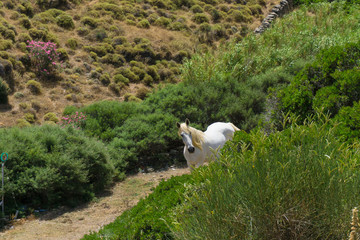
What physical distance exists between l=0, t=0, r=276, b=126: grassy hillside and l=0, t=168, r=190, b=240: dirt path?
5715mm

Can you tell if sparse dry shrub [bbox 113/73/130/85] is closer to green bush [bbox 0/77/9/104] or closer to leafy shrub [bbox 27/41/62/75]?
leafy shrub [bbox 27/41/62/75]

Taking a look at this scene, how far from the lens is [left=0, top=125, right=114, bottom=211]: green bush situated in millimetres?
7379

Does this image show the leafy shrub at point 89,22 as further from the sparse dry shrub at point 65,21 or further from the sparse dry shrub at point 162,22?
the sparse dry shrub at point 162,22

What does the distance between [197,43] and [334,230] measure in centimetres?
1923

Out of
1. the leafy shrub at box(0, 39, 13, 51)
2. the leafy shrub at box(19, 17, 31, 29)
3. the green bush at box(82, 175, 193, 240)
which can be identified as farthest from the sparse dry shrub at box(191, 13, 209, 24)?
the green bush at box(82, 175, 193, 240)

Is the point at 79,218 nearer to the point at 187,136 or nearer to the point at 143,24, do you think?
the point at 187,136

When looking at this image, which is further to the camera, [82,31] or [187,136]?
[82,31]

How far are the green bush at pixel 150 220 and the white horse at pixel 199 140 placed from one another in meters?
1.36

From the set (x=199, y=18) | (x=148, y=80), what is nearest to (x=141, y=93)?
(x=148, y=80)

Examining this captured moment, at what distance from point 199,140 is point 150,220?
2.88 metres

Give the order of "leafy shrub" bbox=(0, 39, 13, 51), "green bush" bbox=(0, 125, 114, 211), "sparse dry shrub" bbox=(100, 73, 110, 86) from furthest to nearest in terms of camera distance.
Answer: "sparse dry shrub" bbox=(100, 73, 110, 86)
"leafy shrub" bbox=(0, 39, 13, 51)
"green bush" bbox=(0, 125, 114, 211)

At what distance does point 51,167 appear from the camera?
7.75m

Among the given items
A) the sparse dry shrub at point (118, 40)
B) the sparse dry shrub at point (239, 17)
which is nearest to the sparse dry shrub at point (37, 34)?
the sparse dry shrub at point (118, 40)

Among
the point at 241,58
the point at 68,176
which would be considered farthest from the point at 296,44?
the point at 68,176
